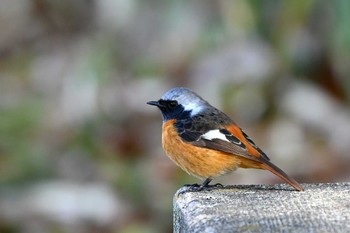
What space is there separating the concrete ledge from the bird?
0.79m

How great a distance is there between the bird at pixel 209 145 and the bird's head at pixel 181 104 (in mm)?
13

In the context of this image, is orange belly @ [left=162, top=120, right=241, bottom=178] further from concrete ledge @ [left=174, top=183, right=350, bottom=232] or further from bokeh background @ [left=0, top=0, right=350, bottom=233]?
bokeh background @ [left=0, top=0, right=350, bottom=233]

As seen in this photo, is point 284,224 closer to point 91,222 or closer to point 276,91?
point 91,222

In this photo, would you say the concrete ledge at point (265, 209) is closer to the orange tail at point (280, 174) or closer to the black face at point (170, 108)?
the orange tail at point (280, 174)

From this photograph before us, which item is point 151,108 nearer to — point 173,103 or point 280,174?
point 173,103

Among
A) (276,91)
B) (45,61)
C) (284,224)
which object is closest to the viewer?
(284,224)

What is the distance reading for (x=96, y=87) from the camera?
35.3 ft

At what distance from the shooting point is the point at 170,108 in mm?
6297

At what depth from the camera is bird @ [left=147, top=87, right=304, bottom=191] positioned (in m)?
5.64

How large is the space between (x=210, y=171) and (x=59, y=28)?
28.1 ft

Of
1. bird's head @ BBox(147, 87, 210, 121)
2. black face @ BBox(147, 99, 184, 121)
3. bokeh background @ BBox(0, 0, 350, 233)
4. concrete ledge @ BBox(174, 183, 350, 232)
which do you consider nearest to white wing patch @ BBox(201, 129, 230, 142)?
bird's head @ BBox(147, 87, 210, 121)

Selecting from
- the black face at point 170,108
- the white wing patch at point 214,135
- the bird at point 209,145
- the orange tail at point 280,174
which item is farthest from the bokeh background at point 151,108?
the orange tail at point 280,174

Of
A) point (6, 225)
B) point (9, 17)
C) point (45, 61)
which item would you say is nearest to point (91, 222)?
point (6, 225)

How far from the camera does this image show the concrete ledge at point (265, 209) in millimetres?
3744
